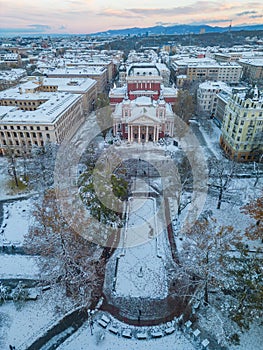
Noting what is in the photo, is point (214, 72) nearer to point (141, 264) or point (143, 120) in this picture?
point (143, 120)

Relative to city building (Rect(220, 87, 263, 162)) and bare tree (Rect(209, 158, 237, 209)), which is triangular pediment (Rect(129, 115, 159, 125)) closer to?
city building (Rect(220, 87, 263, 162))

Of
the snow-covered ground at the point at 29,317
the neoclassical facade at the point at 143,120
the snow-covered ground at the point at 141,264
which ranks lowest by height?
the snow-covered ground at the point at 141,264

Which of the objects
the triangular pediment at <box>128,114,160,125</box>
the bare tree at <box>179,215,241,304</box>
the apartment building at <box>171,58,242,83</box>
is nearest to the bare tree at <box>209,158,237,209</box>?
the bare tree at <box>179,215,241,304</box>

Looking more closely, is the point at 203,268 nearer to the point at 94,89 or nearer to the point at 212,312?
the point at 212,312

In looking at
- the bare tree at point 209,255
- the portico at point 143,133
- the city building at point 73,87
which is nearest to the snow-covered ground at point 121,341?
the bare tree at point 209,255

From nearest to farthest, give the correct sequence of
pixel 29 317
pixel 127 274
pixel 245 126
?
pixel 29 317
pixel 127 274
pixel 245 126

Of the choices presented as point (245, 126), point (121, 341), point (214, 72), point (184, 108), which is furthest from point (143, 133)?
point (214, 72)

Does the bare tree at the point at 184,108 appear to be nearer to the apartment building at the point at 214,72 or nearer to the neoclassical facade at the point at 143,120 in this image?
the neoclassical facade at the point at 143,120
